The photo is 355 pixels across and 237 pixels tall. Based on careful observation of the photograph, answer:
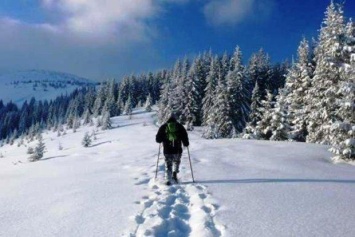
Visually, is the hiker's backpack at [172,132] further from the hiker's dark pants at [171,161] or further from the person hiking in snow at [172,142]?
the hiker's dark pants at [171,161]

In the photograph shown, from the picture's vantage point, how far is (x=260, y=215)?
8.97 m

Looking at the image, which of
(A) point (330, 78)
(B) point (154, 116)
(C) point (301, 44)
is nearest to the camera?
(A) point (330, 78)

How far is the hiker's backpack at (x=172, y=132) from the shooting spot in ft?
43.9

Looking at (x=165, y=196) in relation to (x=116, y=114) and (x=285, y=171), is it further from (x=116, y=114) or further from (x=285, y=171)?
(x=116, y=114)

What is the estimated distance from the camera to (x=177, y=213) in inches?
363

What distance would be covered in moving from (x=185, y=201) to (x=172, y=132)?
3475 mm

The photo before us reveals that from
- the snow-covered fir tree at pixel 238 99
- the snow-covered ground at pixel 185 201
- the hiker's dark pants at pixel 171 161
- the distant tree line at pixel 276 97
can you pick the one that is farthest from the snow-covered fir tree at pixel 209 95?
the hiker's dark pants at pixel 171 161

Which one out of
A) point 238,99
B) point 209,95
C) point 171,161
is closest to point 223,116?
point 238,99

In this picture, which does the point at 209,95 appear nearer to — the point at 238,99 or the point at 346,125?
the point at 238,99

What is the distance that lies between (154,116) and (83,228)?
285 feet

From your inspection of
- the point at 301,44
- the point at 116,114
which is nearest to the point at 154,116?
the point at 116,114

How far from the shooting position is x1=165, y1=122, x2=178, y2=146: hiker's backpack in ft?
43.9

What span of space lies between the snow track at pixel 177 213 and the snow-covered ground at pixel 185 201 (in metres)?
0.02

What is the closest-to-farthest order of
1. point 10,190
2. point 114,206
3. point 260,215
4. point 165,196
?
point 260,215
point 114,206
point 165,196
point 10,190
